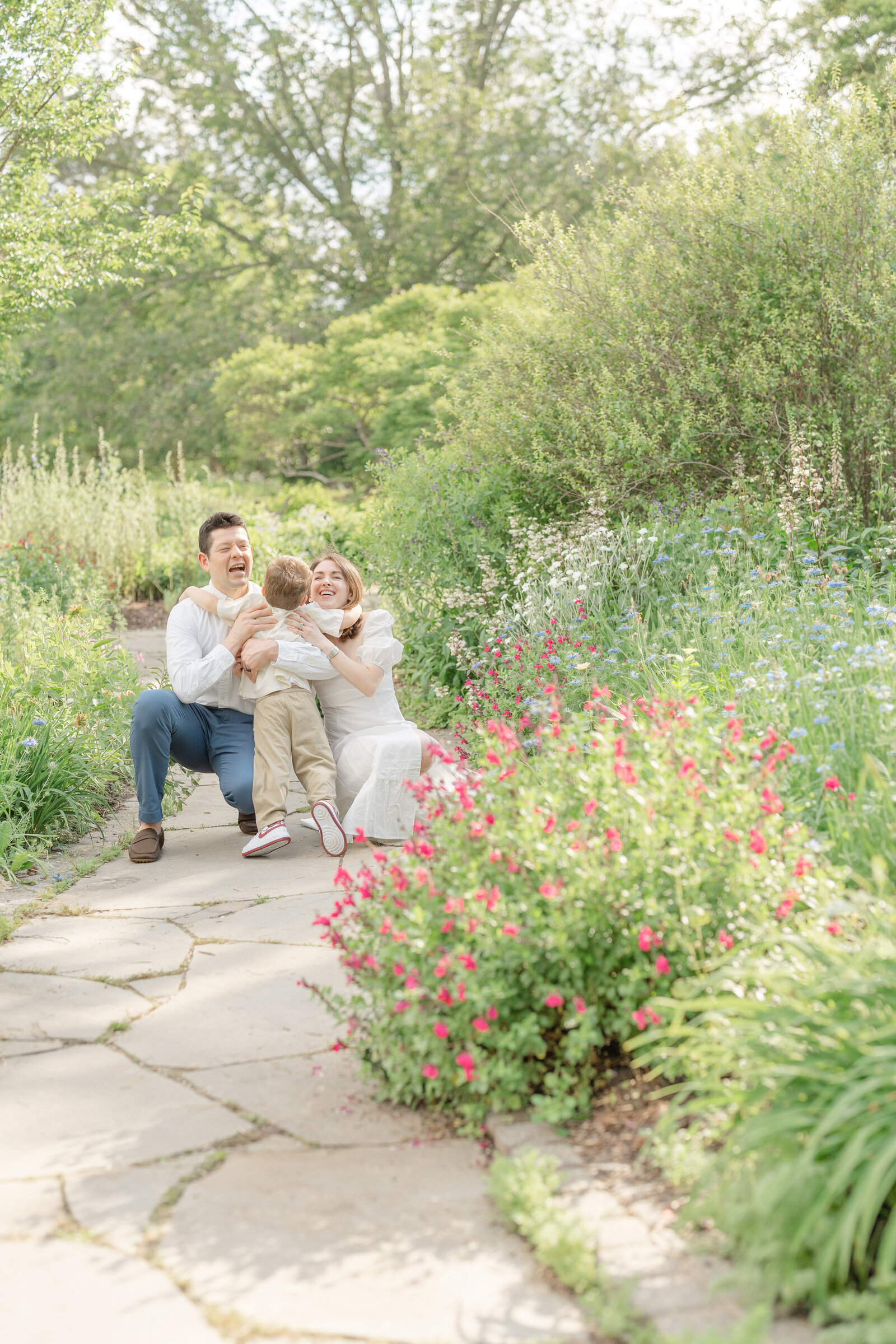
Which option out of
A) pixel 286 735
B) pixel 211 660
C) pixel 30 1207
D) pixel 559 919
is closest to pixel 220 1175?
pixel 30 1207

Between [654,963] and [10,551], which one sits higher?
[10,551]

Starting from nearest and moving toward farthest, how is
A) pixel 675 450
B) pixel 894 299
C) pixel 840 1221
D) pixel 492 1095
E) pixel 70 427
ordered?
pixel 840 1221, pixel 492 1095, pixel 894 299, pixel 675 450, pixel 70 427

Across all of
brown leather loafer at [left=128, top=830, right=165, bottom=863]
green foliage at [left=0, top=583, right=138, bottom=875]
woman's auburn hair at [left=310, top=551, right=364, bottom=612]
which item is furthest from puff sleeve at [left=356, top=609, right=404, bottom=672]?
green foliage at [left=0, top=583, right=138, bottom=875]

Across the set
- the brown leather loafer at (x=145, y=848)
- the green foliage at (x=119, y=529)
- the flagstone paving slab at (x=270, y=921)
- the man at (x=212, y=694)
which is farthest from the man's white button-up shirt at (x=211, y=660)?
the green foliage at (x=119, y=529)

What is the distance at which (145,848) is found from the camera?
4602 millimetres

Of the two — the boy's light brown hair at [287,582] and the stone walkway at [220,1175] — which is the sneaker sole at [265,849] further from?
the boy's light brown hair at [287,582]

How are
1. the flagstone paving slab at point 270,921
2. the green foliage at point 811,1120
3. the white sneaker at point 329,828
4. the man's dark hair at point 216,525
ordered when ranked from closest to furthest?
Answer: 1. the green foliage at point 811,1120
2. the flagstone paving slab at point 270,921
3. the white sneaker at point 329,828
4. the man's dark hair at point 216,525

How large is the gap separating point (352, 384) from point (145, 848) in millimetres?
11388

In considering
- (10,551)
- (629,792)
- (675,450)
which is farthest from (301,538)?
(629,792)

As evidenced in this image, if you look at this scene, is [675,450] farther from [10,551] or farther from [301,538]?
[10,551]

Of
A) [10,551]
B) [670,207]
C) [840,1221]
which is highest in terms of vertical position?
[670,207]

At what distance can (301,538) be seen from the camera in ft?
33.3

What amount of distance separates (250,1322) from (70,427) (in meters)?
21.8

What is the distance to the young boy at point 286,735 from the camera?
179 inches
